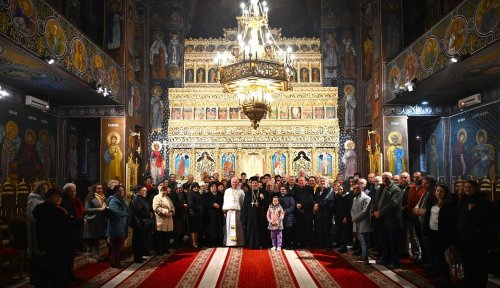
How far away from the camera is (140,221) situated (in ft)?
26.8

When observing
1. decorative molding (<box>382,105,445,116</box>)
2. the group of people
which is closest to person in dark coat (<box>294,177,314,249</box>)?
the group of people

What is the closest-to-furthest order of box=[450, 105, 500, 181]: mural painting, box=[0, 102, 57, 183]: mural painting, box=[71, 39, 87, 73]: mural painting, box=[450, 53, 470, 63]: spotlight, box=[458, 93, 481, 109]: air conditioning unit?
1. box=[450, 53, 470, 63]: spotlight
2. box=[71, 39, 87, 73]: mural painting
3. box=[450, 105, 500, 181]: mural painting
4. box=[0, 102, 57, 183]: mural painting
5. box=[458, 93, 481, 109]: air conditioning unit

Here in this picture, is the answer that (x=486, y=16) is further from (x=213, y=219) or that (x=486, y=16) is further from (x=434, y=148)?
(x=434, y=148)

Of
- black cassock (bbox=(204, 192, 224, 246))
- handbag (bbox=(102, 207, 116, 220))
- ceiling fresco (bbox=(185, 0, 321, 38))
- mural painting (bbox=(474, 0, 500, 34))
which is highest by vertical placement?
ceiling fresco (bbox=(185, 0, 321, 38))

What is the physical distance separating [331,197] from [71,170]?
29.6 ft

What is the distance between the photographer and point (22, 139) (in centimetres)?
1171

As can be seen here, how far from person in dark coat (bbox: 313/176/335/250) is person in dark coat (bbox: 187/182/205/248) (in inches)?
101

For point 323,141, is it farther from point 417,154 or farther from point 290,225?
point 290,225

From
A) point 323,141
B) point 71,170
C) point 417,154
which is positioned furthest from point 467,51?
point 71,170

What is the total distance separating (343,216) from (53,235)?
5973 millimetres

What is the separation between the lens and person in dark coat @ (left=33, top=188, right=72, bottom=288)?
549cm

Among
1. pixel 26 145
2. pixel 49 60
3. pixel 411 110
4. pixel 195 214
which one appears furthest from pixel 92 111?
pixel 411 110

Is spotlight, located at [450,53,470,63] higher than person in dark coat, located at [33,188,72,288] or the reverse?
higher

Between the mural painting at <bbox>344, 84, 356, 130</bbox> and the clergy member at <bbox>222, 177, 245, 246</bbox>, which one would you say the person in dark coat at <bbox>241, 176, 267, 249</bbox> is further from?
the mural painting at <bbox>344, 84, 356, 130</bbox>
